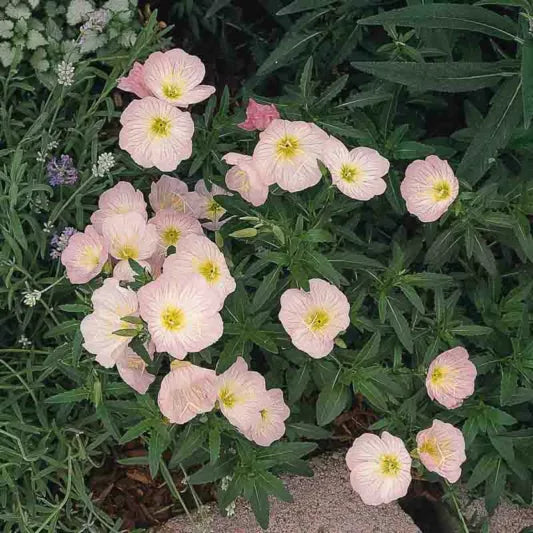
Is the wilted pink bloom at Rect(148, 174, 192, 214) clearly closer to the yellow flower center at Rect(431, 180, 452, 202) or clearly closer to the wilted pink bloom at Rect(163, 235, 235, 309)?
the wilted pink bloom at Rect(163, 235, 235, 309)

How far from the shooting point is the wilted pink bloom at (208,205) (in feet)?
5.57

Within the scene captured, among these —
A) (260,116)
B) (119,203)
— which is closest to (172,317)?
(119,203)

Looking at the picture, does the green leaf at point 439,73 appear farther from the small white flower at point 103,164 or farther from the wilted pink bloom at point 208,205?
the small white flower at point 103,164

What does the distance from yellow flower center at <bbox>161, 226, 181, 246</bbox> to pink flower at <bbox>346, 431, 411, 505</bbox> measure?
1.74 ft

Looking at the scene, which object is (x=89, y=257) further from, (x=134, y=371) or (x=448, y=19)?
(x=448, y=19)

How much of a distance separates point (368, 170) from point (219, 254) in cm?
33

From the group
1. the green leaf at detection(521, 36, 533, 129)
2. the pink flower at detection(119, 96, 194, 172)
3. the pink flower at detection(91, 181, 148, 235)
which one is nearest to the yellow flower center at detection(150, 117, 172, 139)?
the pink flower at detection(119, 96, 194, 172)

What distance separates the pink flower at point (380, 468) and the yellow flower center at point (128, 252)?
Answer: 0.56 meters

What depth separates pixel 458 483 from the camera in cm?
197

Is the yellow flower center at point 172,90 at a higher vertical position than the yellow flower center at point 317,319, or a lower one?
higher

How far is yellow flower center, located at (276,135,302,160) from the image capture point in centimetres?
153

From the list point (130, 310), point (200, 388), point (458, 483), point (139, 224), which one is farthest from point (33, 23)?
point (458, 483)

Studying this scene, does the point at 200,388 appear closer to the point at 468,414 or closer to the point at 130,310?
the point at 130,310

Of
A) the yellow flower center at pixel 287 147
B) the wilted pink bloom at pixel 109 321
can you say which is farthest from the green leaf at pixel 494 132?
the wilted pink bloom at pixel 109 321
